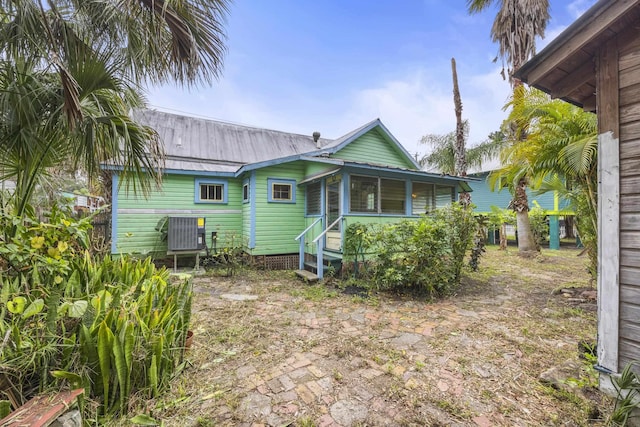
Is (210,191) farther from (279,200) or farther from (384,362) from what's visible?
(384,362)

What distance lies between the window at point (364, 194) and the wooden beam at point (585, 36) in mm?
4421

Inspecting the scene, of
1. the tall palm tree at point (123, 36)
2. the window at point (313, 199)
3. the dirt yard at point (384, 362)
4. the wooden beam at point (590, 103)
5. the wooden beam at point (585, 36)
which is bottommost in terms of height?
the dirt yard at point (384, 362)

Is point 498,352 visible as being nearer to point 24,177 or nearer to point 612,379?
point 612,379

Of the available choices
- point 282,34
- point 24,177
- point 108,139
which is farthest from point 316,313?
point 282,34

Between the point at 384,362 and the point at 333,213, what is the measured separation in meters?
4.49

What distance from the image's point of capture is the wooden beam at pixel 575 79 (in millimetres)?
2275

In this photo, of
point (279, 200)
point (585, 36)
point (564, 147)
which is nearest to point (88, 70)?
point (585, 36)

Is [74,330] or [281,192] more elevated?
[281,192]

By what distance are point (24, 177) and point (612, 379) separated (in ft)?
17.9

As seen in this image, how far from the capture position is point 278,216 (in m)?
8.24

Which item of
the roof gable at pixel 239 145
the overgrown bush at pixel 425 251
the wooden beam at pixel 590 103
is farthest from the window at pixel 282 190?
the wooden beam at pixel 590 103

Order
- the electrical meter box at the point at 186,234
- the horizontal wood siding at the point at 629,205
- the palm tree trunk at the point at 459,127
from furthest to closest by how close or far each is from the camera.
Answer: the palm tree trunk at the point at 459,127 < the electrical meter box at the point at 186,234 < the horizontal wood siding at the point at 629,205

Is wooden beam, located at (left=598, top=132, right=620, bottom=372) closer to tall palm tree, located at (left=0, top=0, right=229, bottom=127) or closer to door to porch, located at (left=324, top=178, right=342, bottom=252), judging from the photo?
tall palm tree, located at (left=0, top=0, right=229, bottom=127)

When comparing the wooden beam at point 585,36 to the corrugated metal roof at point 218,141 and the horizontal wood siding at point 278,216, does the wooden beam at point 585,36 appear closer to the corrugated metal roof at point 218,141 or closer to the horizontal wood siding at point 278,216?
the horizontal wood siding at point 278,216
